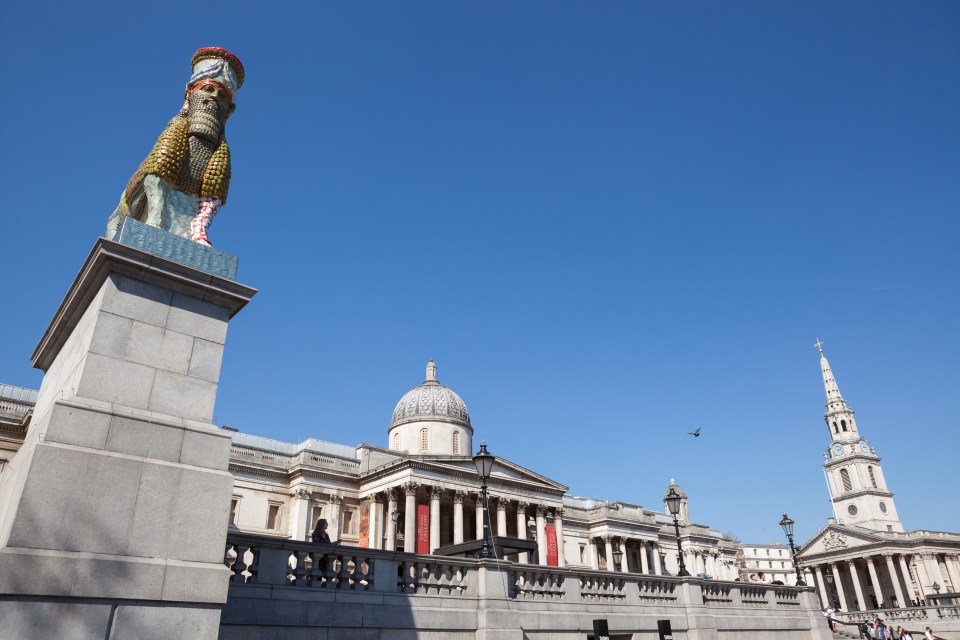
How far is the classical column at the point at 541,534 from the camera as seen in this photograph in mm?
50250

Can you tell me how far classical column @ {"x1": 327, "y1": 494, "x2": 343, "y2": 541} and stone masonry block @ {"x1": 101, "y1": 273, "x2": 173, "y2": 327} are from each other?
3928cm

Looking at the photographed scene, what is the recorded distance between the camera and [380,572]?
1130 centimetres

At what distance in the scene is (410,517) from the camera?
4334 centimetres

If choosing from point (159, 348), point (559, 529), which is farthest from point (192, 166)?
point (559, 529)

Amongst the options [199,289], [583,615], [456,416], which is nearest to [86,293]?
[199,289]

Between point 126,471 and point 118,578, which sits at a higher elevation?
point 126,471

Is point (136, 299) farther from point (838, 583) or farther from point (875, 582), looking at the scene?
point (838, 583)

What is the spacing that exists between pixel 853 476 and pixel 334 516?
333ft

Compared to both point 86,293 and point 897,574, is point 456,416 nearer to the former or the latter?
point 86,293

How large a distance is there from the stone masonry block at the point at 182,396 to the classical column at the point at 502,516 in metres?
42.3

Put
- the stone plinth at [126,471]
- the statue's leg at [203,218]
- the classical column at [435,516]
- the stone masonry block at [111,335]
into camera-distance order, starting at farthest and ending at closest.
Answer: the classical column at [435,516]
the statue's leg at [203,218]
the stone masonry block at [111,335]
the stone plinth at [126,471]

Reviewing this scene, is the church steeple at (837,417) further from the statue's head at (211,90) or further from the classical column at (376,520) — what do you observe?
the statue's head at (211,90)

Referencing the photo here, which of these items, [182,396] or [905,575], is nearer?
[182,396]

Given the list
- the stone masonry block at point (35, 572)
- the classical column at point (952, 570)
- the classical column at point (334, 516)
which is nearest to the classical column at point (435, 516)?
the classical column at point (334, 516)
